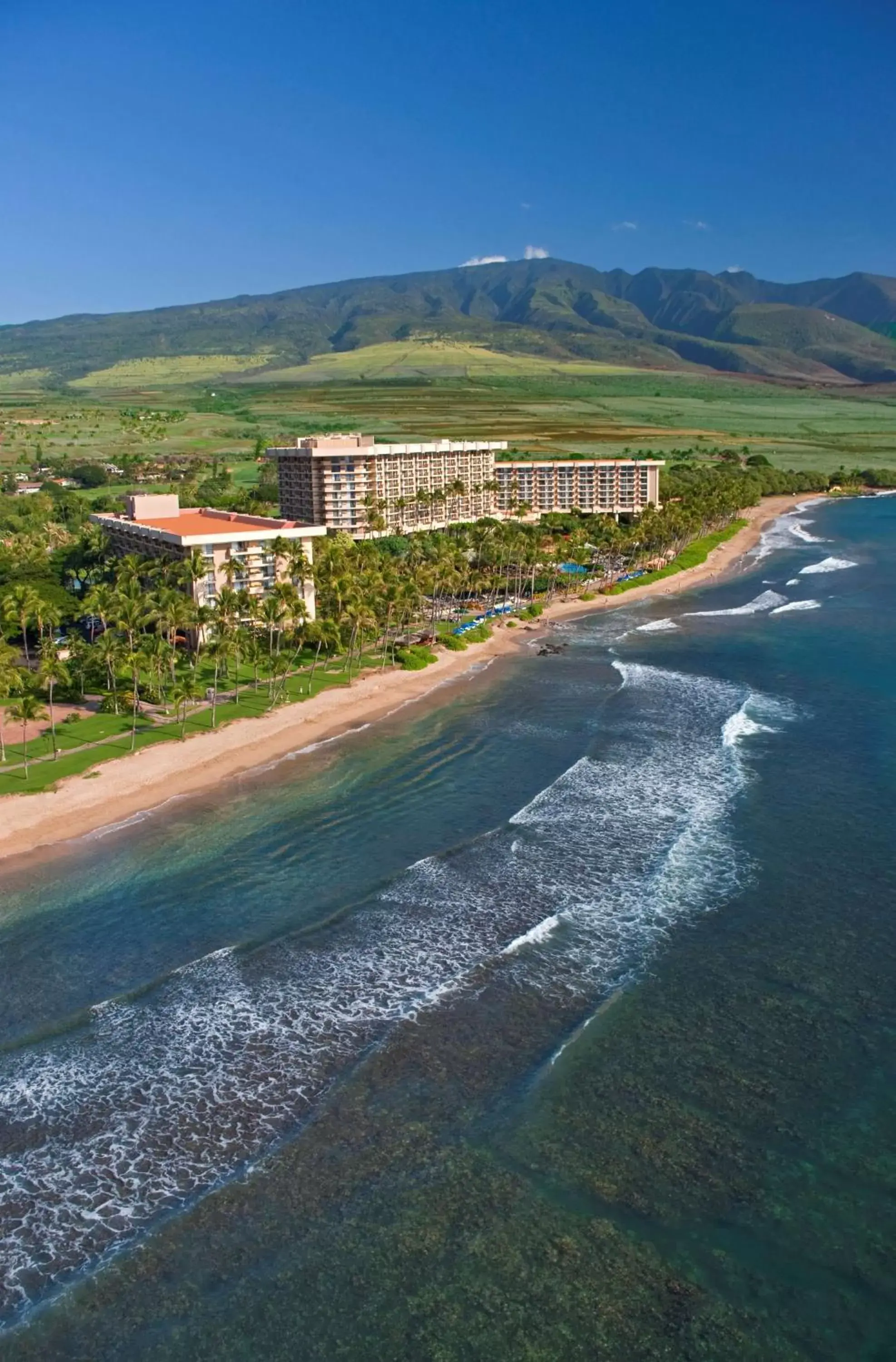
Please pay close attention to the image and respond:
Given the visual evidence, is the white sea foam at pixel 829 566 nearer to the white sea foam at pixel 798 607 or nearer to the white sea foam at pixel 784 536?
the white sea foam at pixel 784 536

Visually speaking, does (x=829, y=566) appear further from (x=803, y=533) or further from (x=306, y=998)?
(x=306, y=998)

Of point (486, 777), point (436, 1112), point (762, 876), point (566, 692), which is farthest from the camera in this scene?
point (566, 692)

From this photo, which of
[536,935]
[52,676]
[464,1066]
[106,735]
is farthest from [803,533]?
[464,1066]

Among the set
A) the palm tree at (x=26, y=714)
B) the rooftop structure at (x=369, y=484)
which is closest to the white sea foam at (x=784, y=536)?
the rooftop structure at (x=369, y=484)

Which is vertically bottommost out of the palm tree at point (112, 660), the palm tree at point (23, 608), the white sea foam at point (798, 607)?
the white sea foam at point (798, 607)

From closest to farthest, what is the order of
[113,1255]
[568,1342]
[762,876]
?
1. [568,1342]
2. [113,1255]
3. [762,876]

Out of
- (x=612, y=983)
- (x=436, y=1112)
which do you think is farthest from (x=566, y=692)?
A: (x=436, y=1112)

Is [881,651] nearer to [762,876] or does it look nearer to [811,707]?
[811,707]
